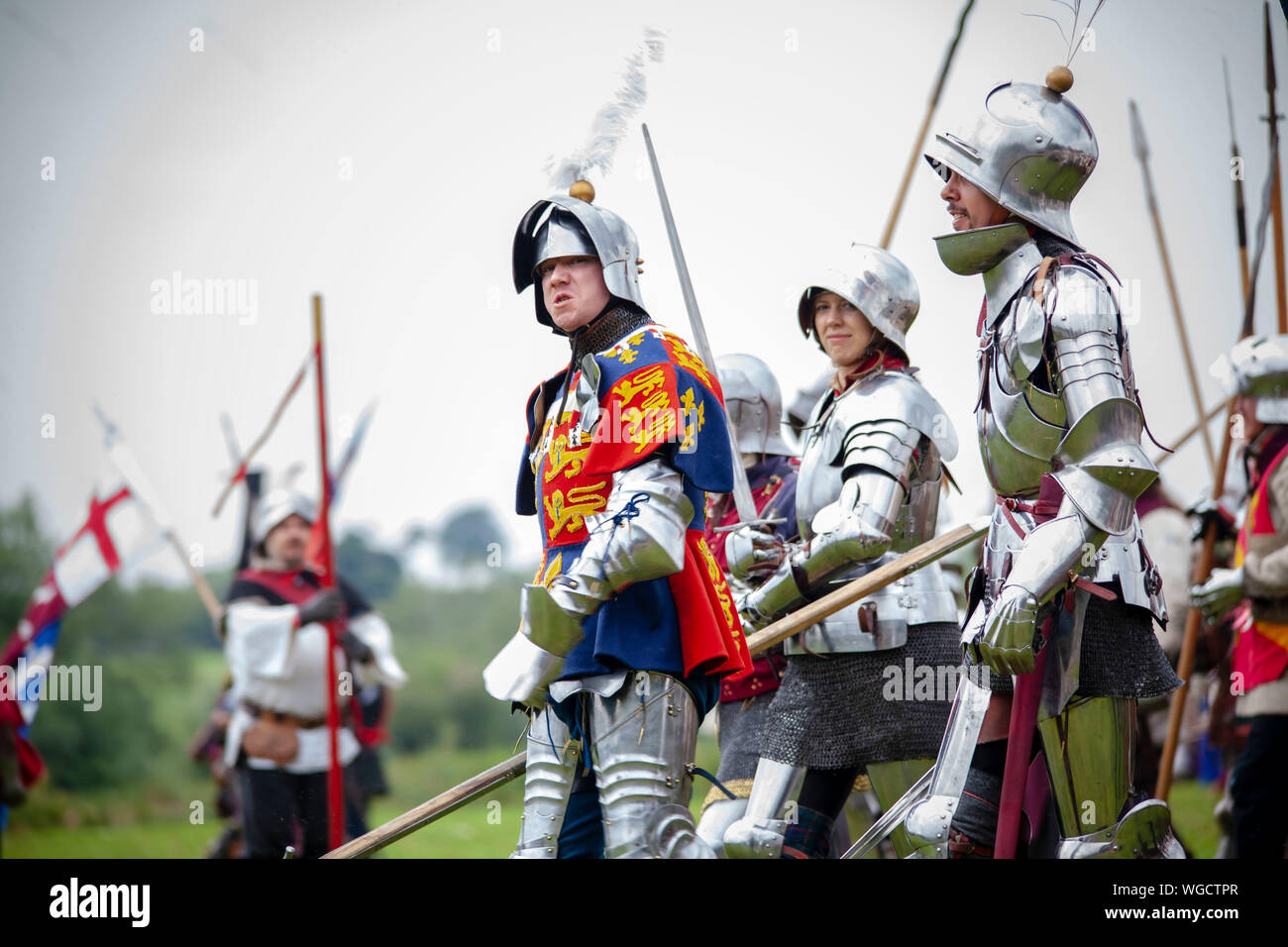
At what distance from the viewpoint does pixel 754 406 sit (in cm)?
602

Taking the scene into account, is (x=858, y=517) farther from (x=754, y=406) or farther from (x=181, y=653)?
(x=181, y=653)

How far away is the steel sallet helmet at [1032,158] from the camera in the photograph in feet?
14.0

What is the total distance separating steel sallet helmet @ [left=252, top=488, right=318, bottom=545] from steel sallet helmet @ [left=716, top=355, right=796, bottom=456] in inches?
155

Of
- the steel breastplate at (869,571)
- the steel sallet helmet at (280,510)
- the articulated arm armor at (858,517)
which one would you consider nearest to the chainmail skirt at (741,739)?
the steel breastplate at (869,571)

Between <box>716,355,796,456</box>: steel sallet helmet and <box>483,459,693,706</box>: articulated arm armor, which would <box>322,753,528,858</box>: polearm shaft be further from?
<box>716,355,796,456</box>: steel sallet helmet

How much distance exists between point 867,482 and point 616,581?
1.15 metres

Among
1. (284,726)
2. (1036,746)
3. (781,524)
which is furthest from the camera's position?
(284,726)

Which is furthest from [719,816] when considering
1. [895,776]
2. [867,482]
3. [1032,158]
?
[1032,158]

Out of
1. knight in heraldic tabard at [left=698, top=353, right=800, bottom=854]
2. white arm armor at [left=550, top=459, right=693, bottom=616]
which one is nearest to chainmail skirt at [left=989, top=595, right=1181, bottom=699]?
white arm armor at [left=550, top=459, right=693, bottom=616]

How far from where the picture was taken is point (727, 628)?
4.10 metres

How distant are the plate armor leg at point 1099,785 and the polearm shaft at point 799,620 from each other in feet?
2.90
